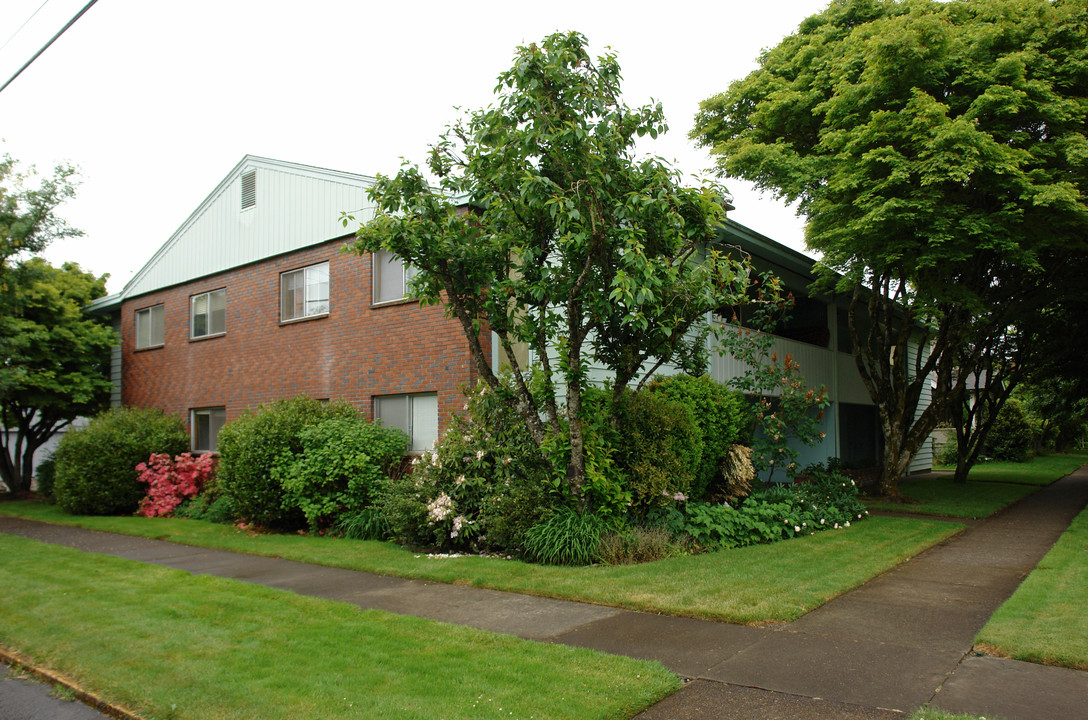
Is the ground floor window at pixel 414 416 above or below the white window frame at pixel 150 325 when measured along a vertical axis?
below

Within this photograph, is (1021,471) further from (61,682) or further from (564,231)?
(61,682)

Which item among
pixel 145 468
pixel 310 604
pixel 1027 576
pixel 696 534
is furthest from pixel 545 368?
pixel 145 468

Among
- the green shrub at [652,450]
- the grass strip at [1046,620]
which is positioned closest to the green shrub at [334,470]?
the green shrub at [652,450]

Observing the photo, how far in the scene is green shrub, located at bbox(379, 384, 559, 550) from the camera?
9664mm

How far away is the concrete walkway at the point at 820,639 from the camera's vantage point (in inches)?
182

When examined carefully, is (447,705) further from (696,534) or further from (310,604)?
(696,534)

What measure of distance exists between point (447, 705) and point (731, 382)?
9724mm

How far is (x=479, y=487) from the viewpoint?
33.4 ft

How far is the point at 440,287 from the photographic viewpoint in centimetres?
988

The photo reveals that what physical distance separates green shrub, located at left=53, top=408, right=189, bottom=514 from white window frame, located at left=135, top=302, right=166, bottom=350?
365 cm

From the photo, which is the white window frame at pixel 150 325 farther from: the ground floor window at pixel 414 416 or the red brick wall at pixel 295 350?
the ground floor window at pixel 414 416

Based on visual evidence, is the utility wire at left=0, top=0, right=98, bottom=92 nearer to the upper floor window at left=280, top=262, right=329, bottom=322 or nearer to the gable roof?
the gable roof

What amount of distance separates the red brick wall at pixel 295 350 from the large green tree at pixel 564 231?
259 centimetres

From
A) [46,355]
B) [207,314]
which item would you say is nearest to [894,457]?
[207,314]
